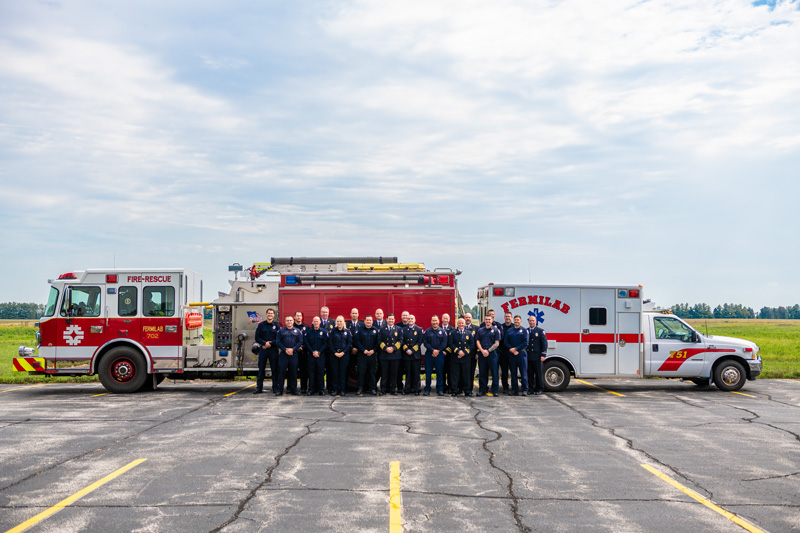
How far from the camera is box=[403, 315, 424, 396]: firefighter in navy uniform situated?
15.6 m

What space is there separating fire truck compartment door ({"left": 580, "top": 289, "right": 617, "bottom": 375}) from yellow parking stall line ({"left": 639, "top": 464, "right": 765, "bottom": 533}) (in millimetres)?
8294

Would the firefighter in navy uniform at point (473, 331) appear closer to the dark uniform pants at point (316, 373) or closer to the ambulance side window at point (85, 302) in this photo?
the dark uniform pants at point (316, 373)

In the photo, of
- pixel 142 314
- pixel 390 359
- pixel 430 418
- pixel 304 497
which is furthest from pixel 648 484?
pixel 142 314

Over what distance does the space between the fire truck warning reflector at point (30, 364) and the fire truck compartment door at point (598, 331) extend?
1231 centimetres

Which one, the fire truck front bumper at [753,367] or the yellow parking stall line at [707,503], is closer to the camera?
the yellow parking stall line at [707,503]

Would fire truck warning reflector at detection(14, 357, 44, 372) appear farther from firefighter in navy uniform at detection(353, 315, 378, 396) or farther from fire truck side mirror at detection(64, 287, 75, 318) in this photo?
firefighter in navy uniform at detection(353, 315, 378, 396)

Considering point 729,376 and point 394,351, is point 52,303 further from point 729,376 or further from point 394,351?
point 729,376

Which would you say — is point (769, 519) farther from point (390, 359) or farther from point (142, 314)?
point (142, 314)

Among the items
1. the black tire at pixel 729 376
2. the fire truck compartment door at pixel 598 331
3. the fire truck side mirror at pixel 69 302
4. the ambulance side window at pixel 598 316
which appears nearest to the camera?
the fire truck side mirror at pixel 69 302

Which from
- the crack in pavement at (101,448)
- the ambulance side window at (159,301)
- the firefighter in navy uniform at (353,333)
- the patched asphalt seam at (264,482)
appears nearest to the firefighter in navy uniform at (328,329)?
the firefighter in navy uniform at (353,333)

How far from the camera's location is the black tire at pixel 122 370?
1589 cm

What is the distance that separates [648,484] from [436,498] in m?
2.33

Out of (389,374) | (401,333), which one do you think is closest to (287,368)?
(389,374)

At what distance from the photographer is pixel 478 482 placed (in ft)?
24.2
